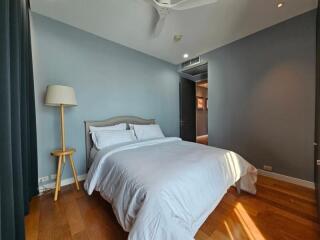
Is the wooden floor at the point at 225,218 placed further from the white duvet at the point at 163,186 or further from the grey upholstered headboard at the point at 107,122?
the grey upholstered headboard at the point at 107,122

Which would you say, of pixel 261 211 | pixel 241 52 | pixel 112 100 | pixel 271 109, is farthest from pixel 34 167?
pixel 241 52

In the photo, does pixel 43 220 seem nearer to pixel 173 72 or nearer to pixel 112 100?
pixel 112 100

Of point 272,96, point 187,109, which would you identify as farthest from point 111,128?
point 272,96

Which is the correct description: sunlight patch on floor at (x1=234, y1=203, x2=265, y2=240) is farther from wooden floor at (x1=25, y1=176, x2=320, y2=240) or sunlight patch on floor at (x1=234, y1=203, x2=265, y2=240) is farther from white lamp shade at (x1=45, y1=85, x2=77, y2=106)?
white lamp shade at (x1=45, y1=85, x2=77, y2=106)

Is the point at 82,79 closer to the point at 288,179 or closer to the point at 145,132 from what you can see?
the point at 145,132

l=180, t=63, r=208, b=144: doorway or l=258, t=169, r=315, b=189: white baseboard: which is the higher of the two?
l=180, t=63, r=208, b=144: doorway

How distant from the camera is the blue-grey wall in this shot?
2215 mm

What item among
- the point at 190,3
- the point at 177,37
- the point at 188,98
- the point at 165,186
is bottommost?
the point at 165,186

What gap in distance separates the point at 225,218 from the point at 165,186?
100cm

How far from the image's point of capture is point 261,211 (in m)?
1.69

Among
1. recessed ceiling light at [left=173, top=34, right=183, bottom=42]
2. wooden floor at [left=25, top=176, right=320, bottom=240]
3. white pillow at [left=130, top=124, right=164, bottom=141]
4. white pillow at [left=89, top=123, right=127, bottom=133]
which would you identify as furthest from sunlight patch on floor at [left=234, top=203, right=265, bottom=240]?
recessed ceiling light at [left=173, top=34, right=183, bottom=42]

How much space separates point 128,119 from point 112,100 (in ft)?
1.66

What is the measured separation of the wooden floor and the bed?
0.23m

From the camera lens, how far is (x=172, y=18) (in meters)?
2.31
